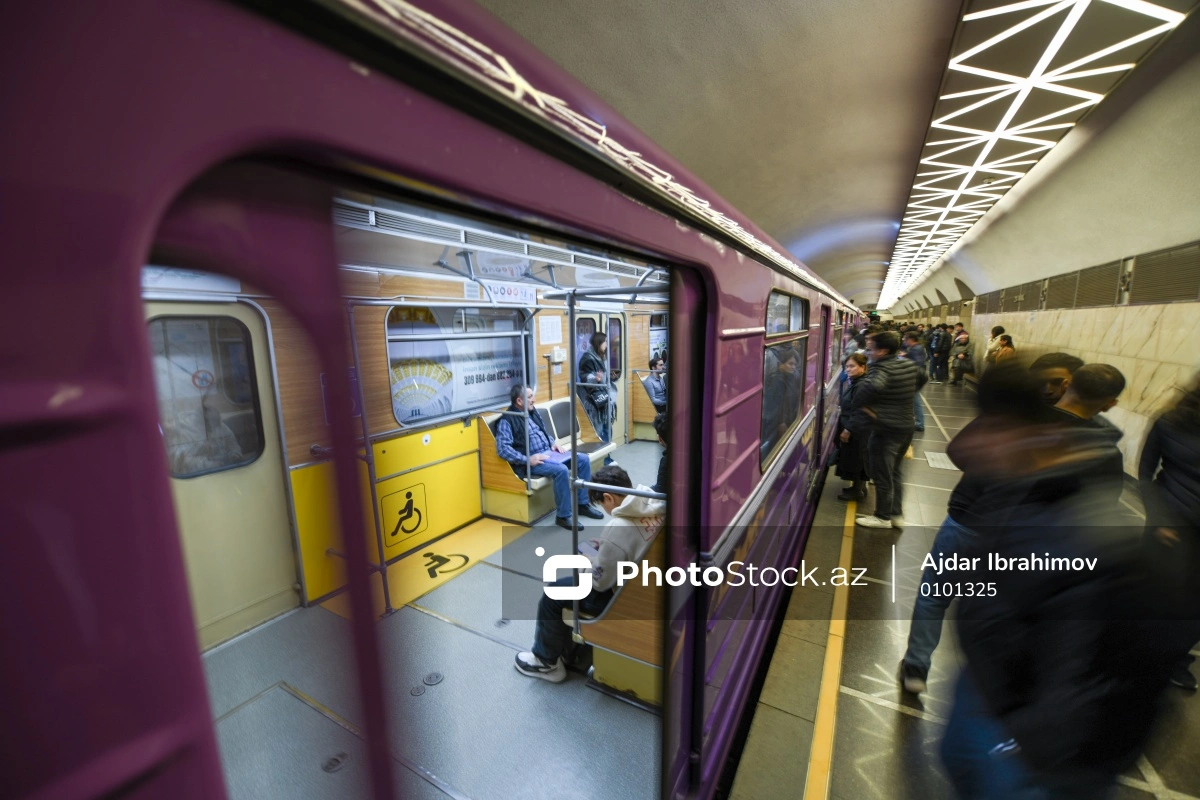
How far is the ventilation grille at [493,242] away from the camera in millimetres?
3334

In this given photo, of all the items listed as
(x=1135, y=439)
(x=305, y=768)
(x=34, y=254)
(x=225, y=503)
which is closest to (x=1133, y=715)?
(x=34, y=254)

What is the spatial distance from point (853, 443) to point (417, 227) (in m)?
5.29

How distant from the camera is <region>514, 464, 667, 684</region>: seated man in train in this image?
2.62m

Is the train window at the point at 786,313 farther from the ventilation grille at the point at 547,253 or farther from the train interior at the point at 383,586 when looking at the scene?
the ventilation grille at the point at 547,253

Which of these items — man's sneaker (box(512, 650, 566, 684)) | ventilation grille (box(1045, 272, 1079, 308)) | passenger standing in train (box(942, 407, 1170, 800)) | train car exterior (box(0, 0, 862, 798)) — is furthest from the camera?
ventilation grille (box(1045, 272, 1079, 308))

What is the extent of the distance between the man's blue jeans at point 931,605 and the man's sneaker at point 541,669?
2.18 metres

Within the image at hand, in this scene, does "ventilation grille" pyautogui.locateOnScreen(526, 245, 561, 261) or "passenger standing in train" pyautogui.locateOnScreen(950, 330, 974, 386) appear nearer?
"ventilation grille" pyautogui.locateOnScreen(526, 245, 561, 261)

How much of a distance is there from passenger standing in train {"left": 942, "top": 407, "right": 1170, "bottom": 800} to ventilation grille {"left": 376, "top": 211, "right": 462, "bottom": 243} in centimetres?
290

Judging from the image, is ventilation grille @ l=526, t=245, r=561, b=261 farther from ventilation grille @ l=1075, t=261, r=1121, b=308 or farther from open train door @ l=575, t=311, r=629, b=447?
ventilation grille @ l=1075, t=261, r=1121, b=308

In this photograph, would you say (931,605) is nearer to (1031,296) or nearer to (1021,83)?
(1021,83)

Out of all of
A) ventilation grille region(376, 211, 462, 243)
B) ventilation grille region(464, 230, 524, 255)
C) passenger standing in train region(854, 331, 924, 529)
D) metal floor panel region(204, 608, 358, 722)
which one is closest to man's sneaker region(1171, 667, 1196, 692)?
passenger standing in train region(854, 331, 924, 529)

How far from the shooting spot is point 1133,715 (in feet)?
4.25

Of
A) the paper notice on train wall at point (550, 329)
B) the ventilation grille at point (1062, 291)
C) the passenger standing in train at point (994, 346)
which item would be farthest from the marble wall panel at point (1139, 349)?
the paper notice on train wall at point (550, 329)

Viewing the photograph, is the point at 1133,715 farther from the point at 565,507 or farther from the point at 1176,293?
the point at 1176,293
